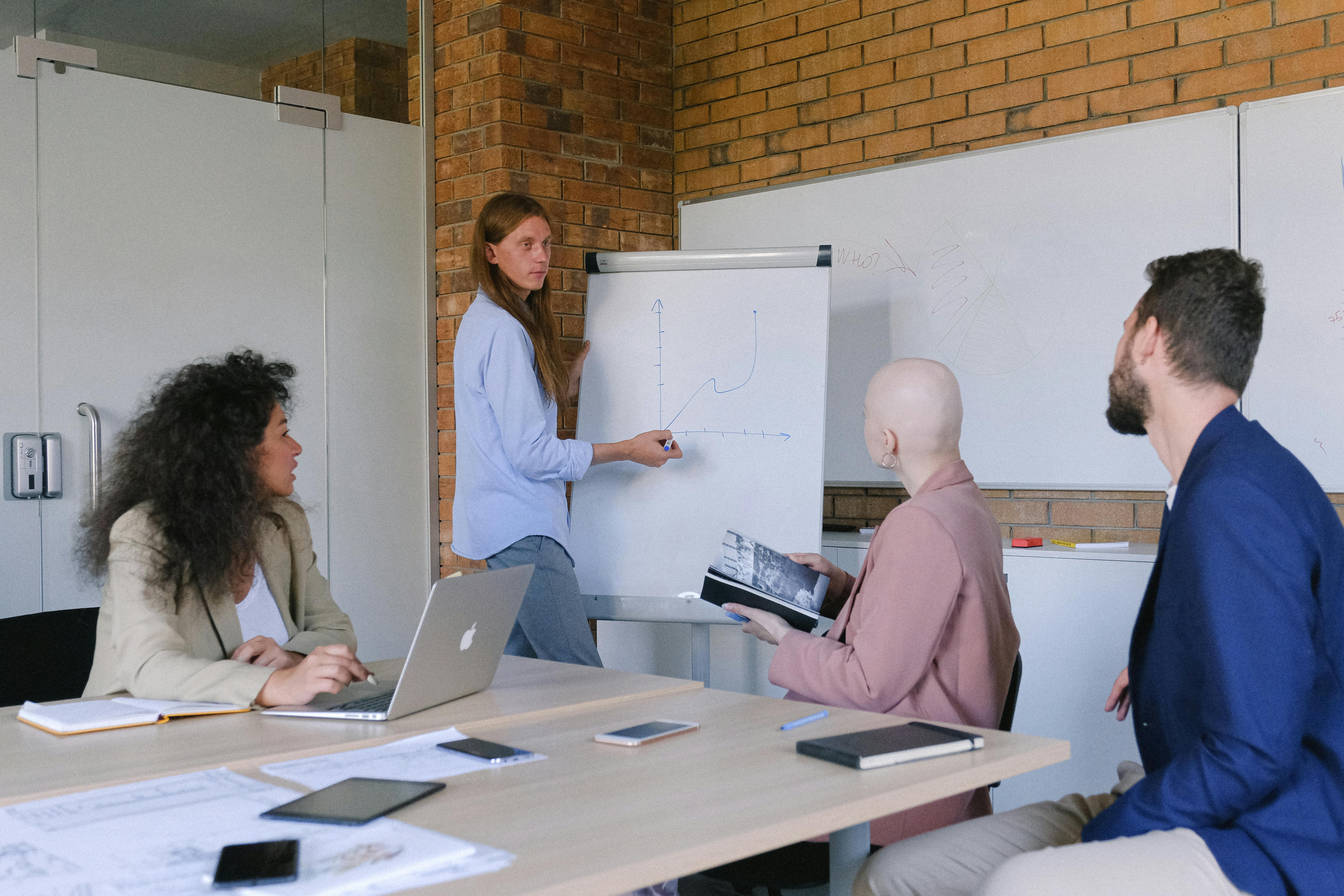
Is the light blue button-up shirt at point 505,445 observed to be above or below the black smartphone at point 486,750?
above

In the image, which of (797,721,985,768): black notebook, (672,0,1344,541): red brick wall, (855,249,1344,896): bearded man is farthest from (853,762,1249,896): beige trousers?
(672,0,1344,541): red brick wall

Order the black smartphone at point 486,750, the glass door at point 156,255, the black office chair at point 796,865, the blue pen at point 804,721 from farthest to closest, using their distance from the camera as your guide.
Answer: the glass door at point 156,255 < the black office chair at point 796,865 < the blue pen at point 804,721 < the black smartphone at point 486,750

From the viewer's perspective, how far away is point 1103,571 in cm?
321

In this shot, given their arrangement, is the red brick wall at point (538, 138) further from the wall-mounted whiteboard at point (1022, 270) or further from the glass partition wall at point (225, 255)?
the wall-mounted whiteboard at point (1022, 270)

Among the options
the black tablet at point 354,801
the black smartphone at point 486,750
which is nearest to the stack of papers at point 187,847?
the black tablet at point 354,801

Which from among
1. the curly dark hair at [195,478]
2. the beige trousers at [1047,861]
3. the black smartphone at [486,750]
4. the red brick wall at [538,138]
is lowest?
the beige trousers at [1047,861]

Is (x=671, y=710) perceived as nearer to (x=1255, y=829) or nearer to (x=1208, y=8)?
(x=1255, y=829)

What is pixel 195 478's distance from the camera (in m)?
2.00

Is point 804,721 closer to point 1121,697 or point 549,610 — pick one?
point 1121,697

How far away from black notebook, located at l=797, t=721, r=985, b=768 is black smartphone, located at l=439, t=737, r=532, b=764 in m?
0.36

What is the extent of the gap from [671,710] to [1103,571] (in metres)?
1.83

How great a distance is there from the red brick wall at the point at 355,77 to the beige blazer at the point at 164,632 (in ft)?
7.48

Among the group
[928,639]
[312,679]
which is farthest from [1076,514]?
[312,679]

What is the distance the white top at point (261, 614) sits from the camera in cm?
218
